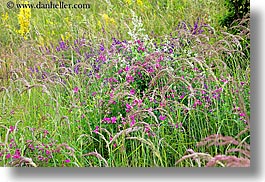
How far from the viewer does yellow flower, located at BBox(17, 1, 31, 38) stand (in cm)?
284

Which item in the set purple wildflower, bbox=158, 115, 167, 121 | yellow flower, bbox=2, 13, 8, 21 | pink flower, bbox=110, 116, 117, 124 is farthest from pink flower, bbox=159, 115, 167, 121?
yellow flower, bbox=2, 13, 8, 21

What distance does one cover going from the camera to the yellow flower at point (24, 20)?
112 inches

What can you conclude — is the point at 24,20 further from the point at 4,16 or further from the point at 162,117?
the point at 162,117

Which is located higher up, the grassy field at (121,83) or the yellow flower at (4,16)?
the yellow flower at (4,16)

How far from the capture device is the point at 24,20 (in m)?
2.88

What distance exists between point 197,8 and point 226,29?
0.18m

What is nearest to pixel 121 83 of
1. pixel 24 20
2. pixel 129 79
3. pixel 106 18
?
pixel 129 79

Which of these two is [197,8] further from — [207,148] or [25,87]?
[25,87]

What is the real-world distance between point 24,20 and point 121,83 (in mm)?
595

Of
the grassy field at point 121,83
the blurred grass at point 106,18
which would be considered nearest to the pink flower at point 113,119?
the grassy field at point 121,83

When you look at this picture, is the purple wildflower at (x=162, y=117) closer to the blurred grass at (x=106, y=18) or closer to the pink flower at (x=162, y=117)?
the pink flower at (x=162, y=117)

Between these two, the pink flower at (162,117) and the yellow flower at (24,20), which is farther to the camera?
the yellow flower at (24,20)

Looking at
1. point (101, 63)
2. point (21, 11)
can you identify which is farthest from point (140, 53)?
point (21, 11)

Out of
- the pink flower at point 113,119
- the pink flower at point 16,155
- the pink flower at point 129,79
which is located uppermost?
the pink flower at point 129,79
